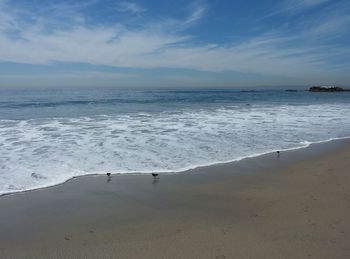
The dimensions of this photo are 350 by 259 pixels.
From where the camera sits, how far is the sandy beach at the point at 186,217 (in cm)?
376

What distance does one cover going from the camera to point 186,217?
4660 mm

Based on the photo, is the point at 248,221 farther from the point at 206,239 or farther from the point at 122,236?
the point at 122,236

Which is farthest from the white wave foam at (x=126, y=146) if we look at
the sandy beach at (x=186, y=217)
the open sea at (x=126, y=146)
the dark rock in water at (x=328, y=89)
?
the dark rock in water at (x=328, y=89)

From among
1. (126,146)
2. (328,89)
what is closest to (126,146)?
(126,146)

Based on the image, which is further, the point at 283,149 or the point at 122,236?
the point at 283,149

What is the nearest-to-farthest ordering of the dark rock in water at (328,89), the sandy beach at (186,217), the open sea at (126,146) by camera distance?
the sandy beach at (186,217) → the open sea at (126,146) → the dark rock in water at (328,89)

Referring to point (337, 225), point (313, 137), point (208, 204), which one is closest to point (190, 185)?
point (208, 204)

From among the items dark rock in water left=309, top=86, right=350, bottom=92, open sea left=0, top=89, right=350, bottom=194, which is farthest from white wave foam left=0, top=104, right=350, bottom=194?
dark rock in water left=309, top=86, right=350, bottom=92

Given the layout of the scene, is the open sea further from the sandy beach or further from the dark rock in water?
the dark rock in water

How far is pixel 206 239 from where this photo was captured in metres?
3.99

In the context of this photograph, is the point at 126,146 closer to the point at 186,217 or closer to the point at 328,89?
the point at 186,217

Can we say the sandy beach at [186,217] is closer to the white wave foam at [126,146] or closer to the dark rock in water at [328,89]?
the white wave foam at [126,146]

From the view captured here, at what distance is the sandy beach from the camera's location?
12.3ft

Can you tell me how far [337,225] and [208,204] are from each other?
5.95 ft
